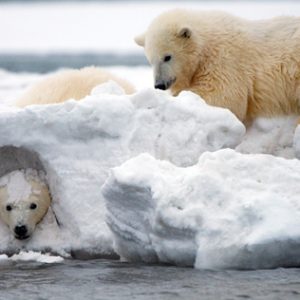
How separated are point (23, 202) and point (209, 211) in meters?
1.33

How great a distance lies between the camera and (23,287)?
483 centimetres

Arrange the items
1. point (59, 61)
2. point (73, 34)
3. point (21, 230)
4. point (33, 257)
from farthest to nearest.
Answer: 1. point (73, 34)
2. point (59, 61)
3. point (21, 230)
4. point (33, 257)

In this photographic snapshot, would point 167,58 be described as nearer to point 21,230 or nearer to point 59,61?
point 21,230

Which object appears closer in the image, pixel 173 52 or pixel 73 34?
pixel 173 52

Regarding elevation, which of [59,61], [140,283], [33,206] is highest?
[59,61]

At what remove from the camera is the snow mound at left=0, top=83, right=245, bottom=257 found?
225 inches

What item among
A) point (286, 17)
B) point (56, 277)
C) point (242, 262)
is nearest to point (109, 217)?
point (56, 277)

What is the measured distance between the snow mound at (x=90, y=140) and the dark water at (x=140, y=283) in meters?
0.52

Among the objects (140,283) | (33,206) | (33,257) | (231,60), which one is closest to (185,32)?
(231,60)


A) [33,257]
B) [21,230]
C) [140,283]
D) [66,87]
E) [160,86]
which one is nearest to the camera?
[140,283]

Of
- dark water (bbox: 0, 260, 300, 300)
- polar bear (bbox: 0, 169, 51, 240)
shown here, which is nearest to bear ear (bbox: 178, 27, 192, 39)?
polar bear (bbox: 0, 169, 51, 240)

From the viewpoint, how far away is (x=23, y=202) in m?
5.76

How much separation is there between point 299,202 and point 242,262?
45cm

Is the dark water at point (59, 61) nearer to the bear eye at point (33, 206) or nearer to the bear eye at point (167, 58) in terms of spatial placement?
the bear eye at point (167, 58)
